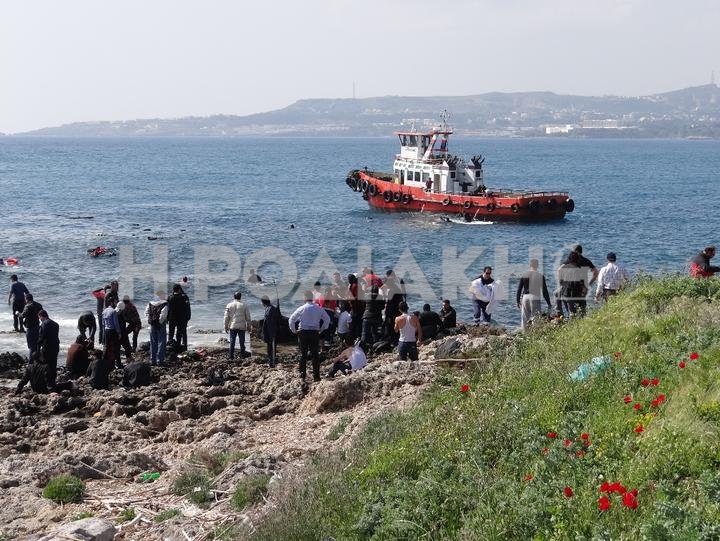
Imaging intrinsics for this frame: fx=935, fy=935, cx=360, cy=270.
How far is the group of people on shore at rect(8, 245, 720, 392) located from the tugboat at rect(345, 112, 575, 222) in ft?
93.5

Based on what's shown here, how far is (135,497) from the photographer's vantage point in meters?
8.95

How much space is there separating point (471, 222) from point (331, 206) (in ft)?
54.6

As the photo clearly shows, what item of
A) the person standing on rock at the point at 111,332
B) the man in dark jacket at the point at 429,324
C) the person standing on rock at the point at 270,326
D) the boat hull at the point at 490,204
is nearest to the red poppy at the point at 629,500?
the person standing on rock at the point at 270,326

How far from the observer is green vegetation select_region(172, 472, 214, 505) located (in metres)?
8.52

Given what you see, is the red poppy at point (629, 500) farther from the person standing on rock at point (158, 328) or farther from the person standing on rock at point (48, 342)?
the person standing on rock at point (158, 328)

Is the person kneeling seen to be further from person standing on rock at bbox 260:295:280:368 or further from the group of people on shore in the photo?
person standing on rock at bbox 260:295:280:368

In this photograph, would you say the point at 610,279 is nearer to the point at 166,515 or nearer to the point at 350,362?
the point at 350,362

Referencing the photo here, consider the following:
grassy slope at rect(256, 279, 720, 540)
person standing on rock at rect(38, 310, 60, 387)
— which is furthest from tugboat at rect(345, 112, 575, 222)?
grassy slope at rect(256, 279, 720, 540)

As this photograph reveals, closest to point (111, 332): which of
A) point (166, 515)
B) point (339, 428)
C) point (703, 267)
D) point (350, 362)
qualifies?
point (350, 362)

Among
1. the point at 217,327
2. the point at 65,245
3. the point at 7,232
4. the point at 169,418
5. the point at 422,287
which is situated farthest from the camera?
the point at 7,232

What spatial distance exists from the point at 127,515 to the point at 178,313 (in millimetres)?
8600

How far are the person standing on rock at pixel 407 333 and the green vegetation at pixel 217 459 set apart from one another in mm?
4109

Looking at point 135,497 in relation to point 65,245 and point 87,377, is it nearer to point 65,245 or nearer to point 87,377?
point 87,377

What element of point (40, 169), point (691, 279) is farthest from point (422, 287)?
point (40, 169)
